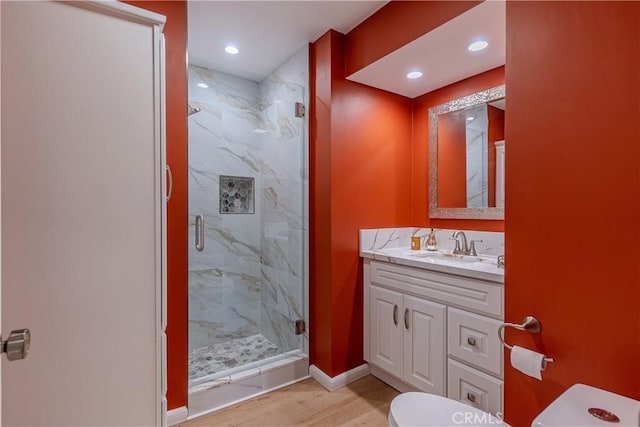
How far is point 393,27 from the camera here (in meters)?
1.97

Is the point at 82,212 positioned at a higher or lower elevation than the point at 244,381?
higher

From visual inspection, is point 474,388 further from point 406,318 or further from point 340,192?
point 340,192

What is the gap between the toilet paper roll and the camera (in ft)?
4.16

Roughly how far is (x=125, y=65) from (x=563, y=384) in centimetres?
204

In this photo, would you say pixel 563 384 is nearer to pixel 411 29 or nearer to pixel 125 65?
pixel 411 29

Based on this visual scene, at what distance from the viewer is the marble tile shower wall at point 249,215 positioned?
2.69 metres

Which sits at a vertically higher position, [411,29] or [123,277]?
[411,29]

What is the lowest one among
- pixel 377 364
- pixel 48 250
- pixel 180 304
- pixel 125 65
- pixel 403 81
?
pixel 377 364

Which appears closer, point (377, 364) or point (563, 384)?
point (563, 384)

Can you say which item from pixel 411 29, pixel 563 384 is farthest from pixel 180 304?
pixel 411 29

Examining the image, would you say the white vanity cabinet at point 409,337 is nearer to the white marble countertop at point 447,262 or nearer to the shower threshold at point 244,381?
the white marble countertop at point 447,262

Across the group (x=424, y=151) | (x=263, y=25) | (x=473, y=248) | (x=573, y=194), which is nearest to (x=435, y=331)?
(x=473, y=248)

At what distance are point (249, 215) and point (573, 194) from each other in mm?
2569

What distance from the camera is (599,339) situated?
116 cm
